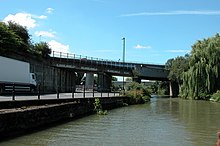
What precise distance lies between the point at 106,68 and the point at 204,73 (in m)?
27.6

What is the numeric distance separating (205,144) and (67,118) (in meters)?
12.4

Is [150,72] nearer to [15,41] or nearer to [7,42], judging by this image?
[15,41]

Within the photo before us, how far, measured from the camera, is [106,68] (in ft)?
296

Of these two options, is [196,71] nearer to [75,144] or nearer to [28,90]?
[28,90]

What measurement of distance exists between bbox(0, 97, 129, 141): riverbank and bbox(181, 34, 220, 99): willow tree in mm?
41138

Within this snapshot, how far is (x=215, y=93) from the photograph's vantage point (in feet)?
232

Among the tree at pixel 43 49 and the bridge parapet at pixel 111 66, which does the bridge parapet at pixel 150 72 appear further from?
the tree at pixel 43 49

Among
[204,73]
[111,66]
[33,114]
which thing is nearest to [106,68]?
[111,66]

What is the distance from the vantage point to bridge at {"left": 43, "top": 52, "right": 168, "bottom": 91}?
80125 mm

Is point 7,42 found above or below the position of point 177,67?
above

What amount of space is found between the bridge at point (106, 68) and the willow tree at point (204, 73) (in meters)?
17.7

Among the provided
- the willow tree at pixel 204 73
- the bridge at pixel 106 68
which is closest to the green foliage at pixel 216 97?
the willow tree at pixel 204 73

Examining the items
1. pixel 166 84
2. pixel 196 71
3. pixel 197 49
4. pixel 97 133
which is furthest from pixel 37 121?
pixel 166 84

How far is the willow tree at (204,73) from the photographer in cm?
6956
